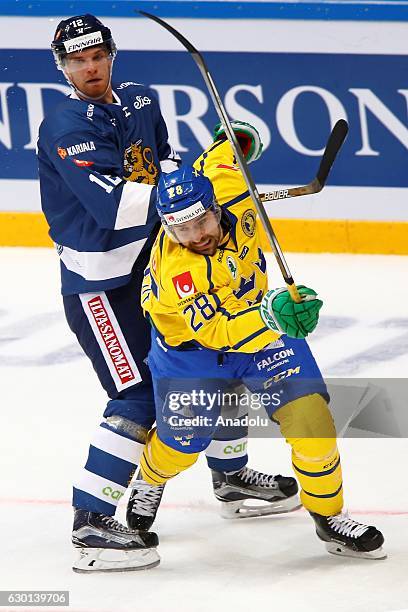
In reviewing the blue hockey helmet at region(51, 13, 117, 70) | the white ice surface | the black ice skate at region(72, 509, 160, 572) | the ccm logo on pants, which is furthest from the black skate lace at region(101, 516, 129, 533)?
the blue hockey helmet at region(51, 13, 117, 70)

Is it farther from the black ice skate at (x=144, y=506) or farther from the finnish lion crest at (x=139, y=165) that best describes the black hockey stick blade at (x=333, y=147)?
the black ice skate at (x=144, y=506)

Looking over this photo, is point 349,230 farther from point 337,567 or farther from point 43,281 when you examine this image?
point 337,567

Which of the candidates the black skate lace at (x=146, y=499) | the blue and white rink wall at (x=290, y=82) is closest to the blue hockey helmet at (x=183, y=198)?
the black skate lace at (x=146, y=499)

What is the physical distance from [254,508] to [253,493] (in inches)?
2.4

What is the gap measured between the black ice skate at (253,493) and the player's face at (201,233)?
0.90 metres

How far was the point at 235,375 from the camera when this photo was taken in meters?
3.48

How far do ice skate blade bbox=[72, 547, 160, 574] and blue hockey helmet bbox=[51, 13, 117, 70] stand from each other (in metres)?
1.31

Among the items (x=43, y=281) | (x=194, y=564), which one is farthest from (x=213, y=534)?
(x=43, y=281)

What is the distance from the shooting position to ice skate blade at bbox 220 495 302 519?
3873 millimetres

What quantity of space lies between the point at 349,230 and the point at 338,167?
29 cm

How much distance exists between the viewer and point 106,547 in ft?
11.6

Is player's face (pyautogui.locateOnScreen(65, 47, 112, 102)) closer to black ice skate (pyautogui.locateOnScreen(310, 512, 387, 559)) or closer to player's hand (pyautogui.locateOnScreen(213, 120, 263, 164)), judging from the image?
player's hand (pyautogui.locateOnScreen(213, 120, 263, 164))

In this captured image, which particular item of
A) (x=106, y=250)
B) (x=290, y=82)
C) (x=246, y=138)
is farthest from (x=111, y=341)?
(x=290, y=82)

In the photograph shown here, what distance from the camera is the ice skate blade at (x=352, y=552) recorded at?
3.45 metres
